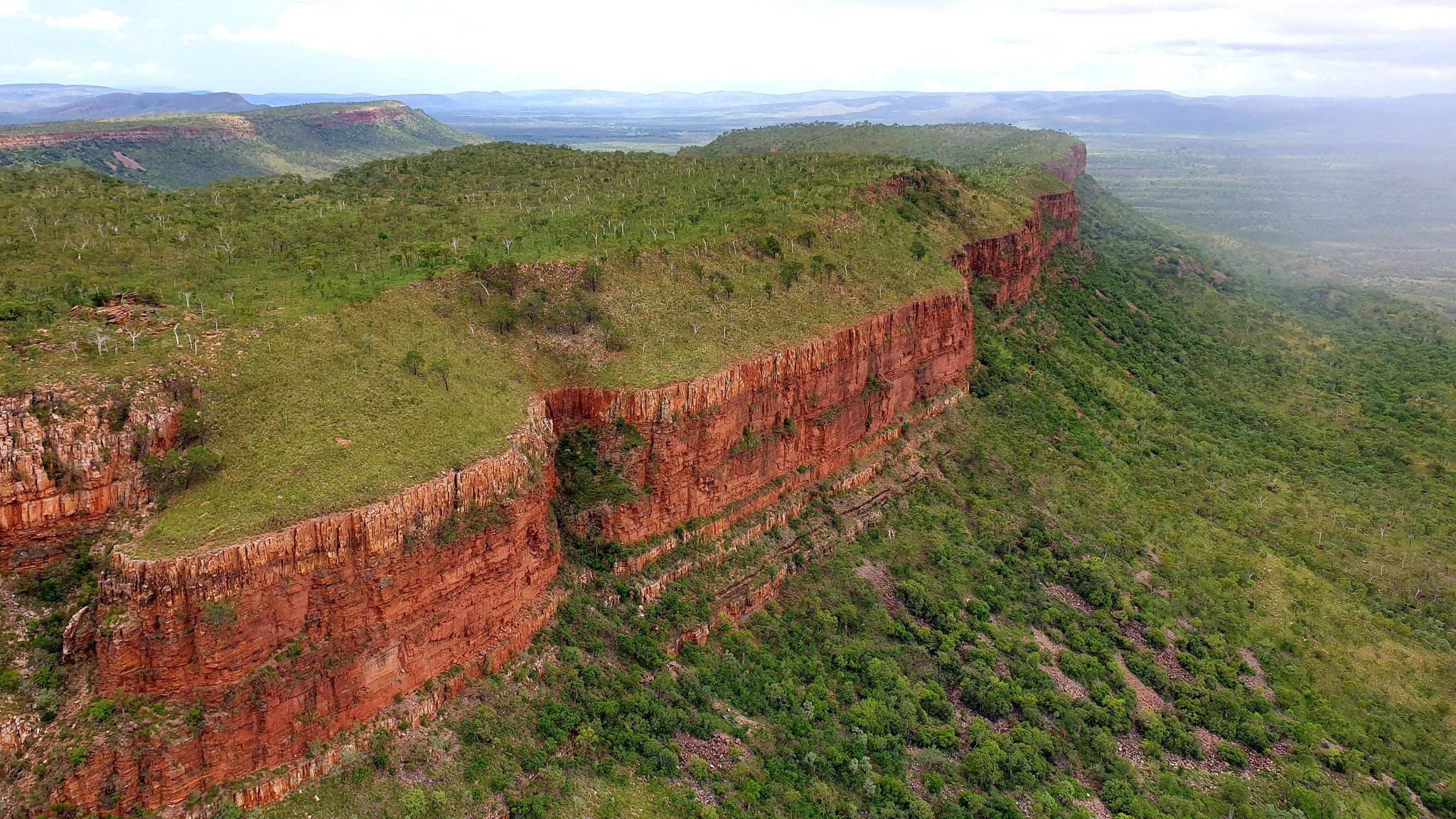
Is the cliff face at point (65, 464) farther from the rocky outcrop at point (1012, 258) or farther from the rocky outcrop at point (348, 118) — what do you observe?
the rocky outcrop at point (348, 118)

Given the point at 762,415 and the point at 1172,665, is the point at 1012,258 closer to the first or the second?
the point at 1172,665

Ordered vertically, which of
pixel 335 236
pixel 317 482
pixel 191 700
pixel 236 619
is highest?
pixel 335 236

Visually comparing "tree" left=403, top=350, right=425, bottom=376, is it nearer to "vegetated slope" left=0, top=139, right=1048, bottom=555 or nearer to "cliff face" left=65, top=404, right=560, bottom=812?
"vegetated slope" left=0, top=139, right=1048, bottom=555

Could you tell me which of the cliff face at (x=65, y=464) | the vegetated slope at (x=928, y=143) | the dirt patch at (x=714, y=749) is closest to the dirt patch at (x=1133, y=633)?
the dirt patch at (x=714, y=749)

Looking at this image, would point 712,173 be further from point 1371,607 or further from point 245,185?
point 1371,607

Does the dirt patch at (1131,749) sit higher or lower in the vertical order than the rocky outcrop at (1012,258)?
lower

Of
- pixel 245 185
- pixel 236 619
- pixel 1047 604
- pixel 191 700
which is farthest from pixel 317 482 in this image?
pixel 245 185
